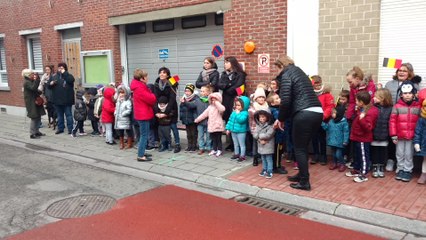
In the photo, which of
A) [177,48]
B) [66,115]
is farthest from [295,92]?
[66,115]

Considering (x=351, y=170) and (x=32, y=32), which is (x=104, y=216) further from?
(x=32, y=32)

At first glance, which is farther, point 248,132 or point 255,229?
point 248,132

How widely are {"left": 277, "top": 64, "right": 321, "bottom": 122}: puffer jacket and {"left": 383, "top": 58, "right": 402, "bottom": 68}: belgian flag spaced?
198 centimetres

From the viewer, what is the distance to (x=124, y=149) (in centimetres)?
893

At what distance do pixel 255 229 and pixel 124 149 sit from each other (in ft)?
16.4

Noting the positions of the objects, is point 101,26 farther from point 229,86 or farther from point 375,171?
point 375,171

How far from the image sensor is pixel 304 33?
7695mm

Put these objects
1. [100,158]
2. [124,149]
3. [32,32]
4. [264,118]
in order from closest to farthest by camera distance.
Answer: [264,118] < [100,158] < [124,149] < [32,32]

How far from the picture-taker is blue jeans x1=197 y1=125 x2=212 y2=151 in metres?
8.16

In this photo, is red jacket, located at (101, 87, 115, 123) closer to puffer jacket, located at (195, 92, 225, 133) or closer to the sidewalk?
the sidewalk

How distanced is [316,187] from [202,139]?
2.97 m

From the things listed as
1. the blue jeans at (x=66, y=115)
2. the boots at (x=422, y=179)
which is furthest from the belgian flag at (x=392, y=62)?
the blue jeans at (x=66, y=115)

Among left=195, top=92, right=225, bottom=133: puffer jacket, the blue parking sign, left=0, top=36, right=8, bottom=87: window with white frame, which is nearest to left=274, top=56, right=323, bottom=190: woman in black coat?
left=195, top=92, right=225, bottom=133: puffer jacket

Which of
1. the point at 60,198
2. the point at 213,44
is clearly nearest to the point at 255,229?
the point at 60,198
